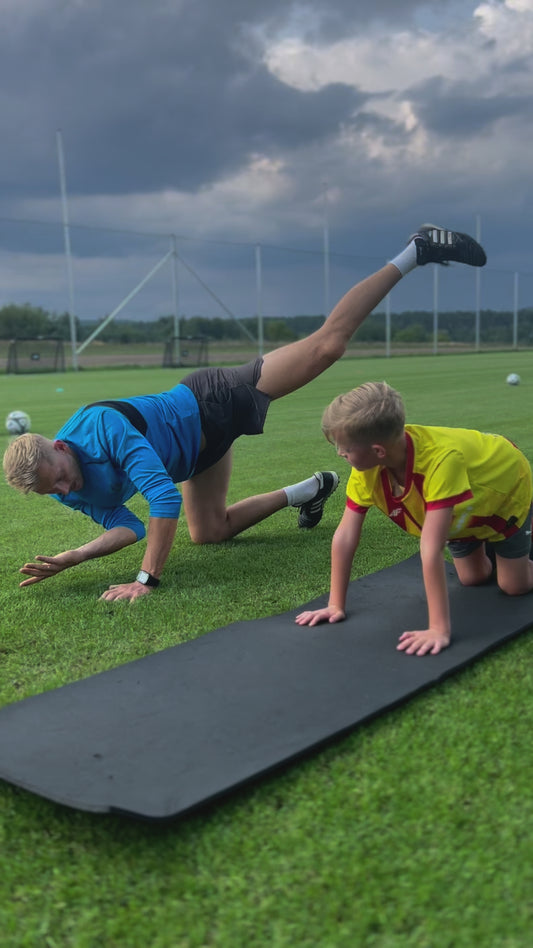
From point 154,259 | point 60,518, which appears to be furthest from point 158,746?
point 154,259

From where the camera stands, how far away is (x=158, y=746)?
6.30ft

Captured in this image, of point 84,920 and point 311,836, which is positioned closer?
point 84,920

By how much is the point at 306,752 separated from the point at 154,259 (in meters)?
28.7

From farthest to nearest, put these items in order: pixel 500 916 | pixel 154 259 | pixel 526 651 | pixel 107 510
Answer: pixel 154 259 → pixel 107 510 → pixel 526 651 → pixel 500 916

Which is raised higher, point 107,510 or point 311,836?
point 107,510

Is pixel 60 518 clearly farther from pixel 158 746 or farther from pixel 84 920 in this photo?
pixel 84 920

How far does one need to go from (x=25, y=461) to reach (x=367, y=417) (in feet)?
4.57

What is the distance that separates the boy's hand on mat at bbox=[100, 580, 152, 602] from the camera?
3209mm

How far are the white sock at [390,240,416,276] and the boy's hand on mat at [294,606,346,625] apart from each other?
8.91 feet

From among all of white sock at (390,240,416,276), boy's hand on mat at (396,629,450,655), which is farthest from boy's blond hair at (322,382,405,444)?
white sock at (390,240,416,276)

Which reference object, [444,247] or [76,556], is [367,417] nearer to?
[76,556]

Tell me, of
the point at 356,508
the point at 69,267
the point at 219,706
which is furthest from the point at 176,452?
the point at 69,267

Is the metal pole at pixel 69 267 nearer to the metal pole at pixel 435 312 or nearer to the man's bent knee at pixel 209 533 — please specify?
the metal pole at pixel 435 312

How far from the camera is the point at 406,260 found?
16.2 ft
